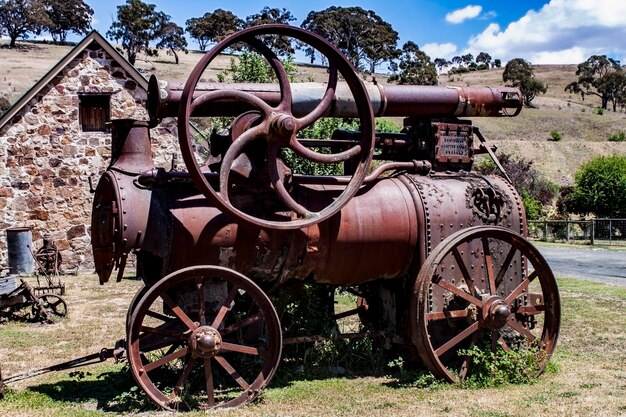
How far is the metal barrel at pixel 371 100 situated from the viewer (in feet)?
21.4

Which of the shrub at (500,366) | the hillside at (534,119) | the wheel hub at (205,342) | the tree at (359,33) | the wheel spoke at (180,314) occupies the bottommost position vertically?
the shrub at (500,366)

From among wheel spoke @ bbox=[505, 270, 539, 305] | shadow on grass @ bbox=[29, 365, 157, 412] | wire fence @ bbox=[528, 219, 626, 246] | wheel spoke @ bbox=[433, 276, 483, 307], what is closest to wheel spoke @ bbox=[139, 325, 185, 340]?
shadow on grass @ bbox=[29, 365, 157, 412]

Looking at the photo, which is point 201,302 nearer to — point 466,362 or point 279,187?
point 279,187

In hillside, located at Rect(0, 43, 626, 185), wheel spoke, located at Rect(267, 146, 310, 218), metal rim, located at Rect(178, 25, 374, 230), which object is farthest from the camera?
hillside, located at Rect(0, 43, 626, 185)

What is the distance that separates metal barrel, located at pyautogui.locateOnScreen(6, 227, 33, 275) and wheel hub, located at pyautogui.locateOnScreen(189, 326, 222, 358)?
1205 centimetres

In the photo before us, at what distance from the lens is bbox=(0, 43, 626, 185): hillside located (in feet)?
177

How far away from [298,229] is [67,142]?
11.9 m

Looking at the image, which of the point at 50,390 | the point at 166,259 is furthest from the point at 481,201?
the point at 50,390

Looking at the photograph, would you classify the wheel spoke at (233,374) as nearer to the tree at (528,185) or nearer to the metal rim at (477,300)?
the metal rim at (477,300)

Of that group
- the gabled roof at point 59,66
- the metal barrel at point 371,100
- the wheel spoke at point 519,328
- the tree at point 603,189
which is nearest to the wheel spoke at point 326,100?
the metal barrel at point 371,100

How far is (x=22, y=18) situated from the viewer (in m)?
75.4

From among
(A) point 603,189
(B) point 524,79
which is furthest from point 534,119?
(A) point 603,189

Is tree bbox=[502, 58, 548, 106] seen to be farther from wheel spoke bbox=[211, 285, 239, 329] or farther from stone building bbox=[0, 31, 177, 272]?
wheel spoke bbox=[211, 285, 239, 329]

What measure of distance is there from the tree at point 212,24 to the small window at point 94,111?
6798 centimetres
